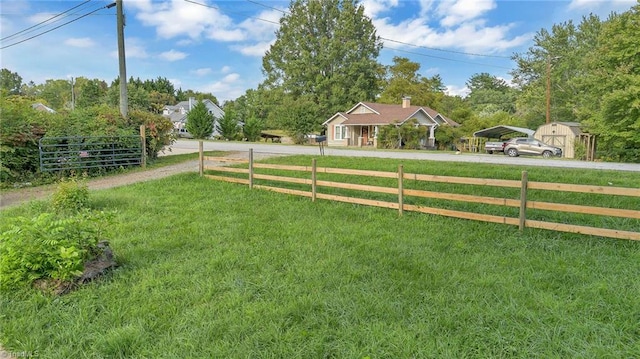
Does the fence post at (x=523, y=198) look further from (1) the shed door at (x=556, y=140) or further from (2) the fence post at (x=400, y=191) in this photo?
(1) the shed door at (x=556, y=140)

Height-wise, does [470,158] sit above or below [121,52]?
below

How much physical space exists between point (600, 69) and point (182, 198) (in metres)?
25.8

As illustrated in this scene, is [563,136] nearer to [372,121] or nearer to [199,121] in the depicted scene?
[372,121]

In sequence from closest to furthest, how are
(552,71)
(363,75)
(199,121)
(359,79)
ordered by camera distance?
(199,121) < (552,71) < (359,79) < (363,75)

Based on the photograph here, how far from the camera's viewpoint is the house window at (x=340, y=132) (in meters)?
33.8

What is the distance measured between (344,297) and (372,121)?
2815 centimetres

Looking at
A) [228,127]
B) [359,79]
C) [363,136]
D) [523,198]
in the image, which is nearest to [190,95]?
[228,127]

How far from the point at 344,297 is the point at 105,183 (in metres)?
9.08

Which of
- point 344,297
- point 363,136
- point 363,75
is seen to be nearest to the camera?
point 344,297

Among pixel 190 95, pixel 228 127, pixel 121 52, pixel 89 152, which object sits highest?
pixel 190 95

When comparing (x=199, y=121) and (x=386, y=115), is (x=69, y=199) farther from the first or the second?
(x=199, y=121)

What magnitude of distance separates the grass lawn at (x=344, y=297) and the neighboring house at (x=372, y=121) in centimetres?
2432

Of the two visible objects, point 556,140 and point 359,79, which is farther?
point 359,79

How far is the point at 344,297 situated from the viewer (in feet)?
10.6
